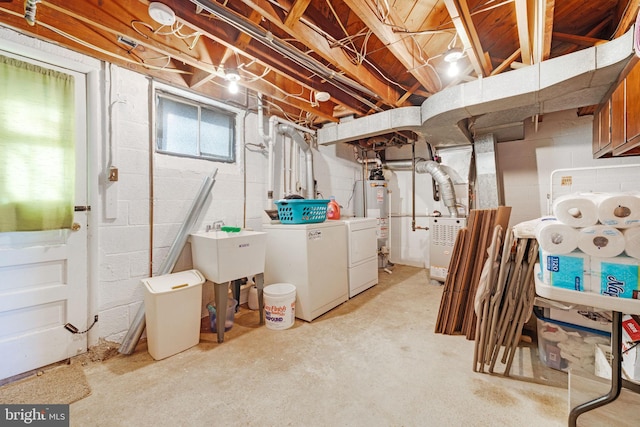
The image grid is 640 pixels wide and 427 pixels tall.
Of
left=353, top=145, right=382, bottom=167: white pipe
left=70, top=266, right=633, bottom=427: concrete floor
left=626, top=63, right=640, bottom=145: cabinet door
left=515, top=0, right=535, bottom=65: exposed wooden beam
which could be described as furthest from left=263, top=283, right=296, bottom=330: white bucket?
left=353, top=145, right=382, bottom=167: white pipe

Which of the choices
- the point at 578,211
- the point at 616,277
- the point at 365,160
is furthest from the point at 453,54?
the point at 365,160

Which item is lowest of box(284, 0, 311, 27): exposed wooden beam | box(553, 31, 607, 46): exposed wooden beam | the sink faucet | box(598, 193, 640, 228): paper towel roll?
the sink faucet

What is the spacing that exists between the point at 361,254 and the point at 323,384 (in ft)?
5.81

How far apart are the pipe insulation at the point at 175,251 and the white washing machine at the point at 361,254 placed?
5.11 ft

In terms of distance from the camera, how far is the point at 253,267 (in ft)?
7.59

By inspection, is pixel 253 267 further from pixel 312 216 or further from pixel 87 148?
pixel 87 148

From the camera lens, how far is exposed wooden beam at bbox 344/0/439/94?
1.52 meters

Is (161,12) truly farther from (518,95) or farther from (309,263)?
(518,95)

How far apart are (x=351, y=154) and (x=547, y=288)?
152 inches

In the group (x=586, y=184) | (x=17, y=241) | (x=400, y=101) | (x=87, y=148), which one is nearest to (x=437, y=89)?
(x=400, y=101)

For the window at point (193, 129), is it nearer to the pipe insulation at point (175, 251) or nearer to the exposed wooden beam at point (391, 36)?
the pipe insulation at point (175, 251)

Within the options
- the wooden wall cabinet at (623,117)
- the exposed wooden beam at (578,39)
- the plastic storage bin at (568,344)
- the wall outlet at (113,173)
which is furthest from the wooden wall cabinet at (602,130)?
the wall outlet at (113,173)

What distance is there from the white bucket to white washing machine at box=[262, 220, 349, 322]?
16cm

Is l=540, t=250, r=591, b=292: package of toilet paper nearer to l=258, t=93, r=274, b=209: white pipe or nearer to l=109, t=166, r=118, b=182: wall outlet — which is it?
l=258, t=93, r=274, b=209: white pipe
